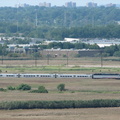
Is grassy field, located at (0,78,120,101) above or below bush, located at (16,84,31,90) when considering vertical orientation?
below

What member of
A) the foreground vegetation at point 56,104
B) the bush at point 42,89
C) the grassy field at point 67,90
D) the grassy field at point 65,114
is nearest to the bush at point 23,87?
the bush at point 42,89

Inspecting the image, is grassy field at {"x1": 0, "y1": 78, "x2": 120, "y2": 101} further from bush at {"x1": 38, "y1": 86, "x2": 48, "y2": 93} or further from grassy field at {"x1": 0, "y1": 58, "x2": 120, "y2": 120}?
bush at {"x1": 38, "y1": 86, "x2": 48, "y2": 93}

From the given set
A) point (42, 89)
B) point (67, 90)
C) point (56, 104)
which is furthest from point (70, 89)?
point (56, 104)

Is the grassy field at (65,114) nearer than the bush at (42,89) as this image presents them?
Yes

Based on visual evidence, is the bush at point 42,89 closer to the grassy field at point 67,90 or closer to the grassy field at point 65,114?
the grassy field at point 67,90

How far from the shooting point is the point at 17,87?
59000 millimetres

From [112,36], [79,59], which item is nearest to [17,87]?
[79,59]

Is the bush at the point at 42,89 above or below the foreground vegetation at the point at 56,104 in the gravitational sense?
above

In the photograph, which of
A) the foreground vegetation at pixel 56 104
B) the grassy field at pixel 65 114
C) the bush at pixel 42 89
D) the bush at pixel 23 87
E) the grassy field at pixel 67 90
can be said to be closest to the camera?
the grassy field at pixel 65 114

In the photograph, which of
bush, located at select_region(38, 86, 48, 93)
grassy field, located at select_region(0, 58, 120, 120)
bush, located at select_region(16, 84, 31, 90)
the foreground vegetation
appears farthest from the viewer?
bush, located at select_region(16, 84, 31, 90)

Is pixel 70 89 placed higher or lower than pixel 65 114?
higher

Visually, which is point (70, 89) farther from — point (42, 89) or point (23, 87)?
point (23, 87)

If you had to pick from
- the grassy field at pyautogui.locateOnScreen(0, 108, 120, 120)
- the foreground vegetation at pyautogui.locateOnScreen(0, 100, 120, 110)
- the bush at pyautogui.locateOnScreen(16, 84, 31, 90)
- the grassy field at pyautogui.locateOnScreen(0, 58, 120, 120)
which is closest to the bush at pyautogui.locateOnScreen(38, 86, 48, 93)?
the grassy field at pyautogui.locateOnScreen(0, 58, 120, 120)

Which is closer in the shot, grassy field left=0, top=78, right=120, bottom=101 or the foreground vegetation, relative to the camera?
the foreground vegetation
